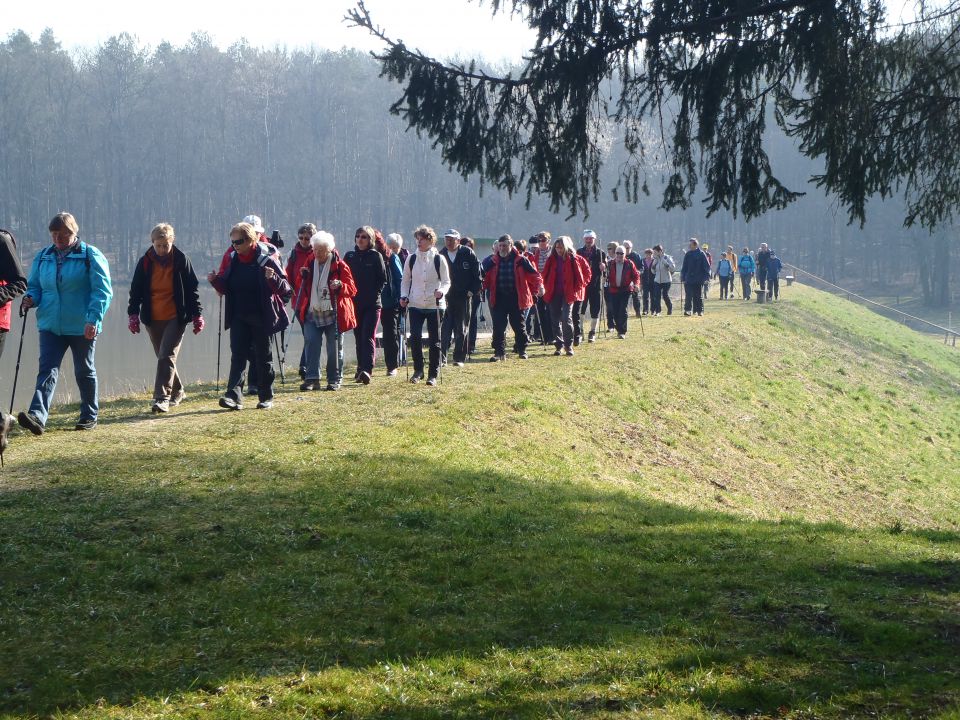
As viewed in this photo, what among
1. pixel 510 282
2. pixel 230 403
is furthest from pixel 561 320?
pixel 230 403

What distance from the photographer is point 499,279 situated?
18266 millimetres

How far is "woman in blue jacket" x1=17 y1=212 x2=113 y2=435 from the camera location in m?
10.8

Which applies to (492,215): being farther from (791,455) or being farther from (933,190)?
(933,190)

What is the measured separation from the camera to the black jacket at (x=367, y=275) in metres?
14.9

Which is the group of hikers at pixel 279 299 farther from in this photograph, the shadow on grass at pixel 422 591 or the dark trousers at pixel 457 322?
the shadow on grass at pixel 422 591

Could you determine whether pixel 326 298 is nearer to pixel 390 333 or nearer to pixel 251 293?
pixel 251 293

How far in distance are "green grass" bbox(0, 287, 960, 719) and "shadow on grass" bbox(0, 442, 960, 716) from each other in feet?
0.08

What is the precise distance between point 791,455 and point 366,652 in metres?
14.3

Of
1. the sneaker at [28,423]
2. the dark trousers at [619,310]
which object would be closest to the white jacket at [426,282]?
the sneaker at [28,423]

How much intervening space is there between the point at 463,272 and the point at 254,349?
4834mm

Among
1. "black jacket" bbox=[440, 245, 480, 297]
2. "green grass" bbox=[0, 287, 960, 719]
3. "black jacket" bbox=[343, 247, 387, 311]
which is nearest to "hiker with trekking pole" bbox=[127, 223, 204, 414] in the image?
"green grass" bbox=[0, 287, 960, 719]

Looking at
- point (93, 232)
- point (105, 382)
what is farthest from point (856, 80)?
point (93, 232)

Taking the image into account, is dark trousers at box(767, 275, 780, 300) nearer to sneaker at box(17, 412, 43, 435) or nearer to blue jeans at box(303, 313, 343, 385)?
blue jeans at box(303, 313, 343, 385)

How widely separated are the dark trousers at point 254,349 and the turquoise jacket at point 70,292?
6.05 ft
